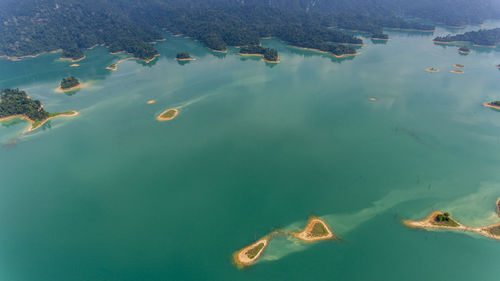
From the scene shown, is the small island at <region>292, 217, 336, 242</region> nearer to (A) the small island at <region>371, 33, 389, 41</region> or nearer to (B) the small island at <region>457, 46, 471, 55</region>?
(B) the small island at <region>457, 46, 471, 55</region>

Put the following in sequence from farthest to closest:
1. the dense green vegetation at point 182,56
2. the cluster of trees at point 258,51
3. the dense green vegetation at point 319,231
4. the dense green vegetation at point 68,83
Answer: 1. the dense green vegetation at point 182,56
2. the cluster of trees at point 258,51
3. the dense green vegetation at point 68,83
4. the dense green vegetation at point 319,231

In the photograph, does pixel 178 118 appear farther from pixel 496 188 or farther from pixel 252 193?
pixel 496 188

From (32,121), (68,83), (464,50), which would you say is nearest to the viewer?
(32,121)

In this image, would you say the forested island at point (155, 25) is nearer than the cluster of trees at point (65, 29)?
No

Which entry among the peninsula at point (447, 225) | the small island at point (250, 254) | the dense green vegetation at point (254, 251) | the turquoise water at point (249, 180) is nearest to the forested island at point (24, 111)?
the turquoise water at point (249, 180)

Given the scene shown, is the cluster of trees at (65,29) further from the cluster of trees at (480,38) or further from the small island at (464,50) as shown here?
the cluster of trees at (480,38)

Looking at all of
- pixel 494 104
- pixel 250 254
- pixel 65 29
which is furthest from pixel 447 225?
pixel 65 29

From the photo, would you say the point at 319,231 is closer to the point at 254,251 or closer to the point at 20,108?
the point at 254,251

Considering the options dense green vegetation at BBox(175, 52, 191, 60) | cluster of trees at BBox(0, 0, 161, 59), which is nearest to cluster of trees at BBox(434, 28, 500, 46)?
dense green vegetation at BBox(175, 52, 191, 60)
